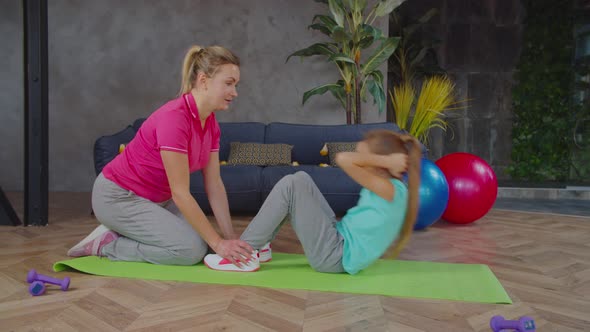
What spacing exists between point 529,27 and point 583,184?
221 cm

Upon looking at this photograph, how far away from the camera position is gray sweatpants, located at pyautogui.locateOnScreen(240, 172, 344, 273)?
176 centimetres

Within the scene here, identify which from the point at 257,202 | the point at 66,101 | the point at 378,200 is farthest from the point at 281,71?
the point at 378,200

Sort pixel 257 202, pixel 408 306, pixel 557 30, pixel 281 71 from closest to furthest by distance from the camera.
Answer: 1. pixel 408 306
2. pixel 257 202
3. pixel 281 71
4. pixel 557 30

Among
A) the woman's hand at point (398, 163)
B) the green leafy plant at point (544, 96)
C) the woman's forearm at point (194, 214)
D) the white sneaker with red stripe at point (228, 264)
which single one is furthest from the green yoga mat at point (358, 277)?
the green leafy plant at point (544, 96)

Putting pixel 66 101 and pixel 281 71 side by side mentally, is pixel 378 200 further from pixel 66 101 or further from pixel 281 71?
pixel 66 101

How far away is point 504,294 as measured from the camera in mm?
1640

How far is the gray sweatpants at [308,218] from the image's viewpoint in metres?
1.76

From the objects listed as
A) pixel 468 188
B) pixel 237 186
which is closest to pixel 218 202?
pixel 237 186

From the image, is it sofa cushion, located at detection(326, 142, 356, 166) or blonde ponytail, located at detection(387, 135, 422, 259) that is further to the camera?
sofa cushion, located at detection(326, 142, 356, 166)

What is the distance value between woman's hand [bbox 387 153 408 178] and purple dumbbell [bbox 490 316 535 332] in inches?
22.1

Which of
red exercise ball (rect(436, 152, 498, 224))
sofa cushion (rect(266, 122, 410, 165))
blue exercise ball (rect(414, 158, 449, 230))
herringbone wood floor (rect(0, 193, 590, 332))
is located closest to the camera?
herringbone wood floor (rect(0, 193, 590, 332))

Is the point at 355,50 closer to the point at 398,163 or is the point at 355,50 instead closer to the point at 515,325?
the point at 398,163

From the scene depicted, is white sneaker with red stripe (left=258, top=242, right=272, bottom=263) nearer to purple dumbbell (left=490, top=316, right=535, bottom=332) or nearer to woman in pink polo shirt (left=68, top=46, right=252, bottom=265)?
woman in pink polo shirt (left=68, top=46, right=252, bottom=265)

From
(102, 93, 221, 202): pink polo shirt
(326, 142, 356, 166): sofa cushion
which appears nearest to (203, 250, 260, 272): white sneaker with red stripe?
(102, 93, 221, 202): pink polo shirt
